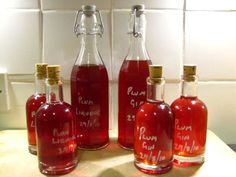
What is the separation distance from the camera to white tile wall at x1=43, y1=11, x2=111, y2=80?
630mm

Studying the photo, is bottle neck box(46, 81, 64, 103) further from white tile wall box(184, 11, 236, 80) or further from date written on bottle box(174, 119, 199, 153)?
white tile wall box(184, 11, 236, 80)

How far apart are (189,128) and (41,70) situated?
285 millimetres

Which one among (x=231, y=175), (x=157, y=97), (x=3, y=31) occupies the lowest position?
(x=231, y=175)

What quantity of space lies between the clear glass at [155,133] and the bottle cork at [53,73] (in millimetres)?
150

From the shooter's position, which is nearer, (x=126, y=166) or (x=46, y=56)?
(x=126, y=166)

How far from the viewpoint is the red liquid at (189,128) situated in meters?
0.50

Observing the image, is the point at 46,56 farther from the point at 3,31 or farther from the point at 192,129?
the point at 192,129

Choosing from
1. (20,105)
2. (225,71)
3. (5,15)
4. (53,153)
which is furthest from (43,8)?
(225,71)

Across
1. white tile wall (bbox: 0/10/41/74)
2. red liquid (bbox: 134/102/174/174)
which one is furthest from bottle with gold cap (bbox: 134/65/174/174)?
white tile wall (bbox: 0/10/41/74)

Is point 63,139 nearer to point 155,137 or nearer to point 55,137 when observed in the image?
point 55,137

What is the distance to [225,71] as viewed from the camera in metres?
0.66

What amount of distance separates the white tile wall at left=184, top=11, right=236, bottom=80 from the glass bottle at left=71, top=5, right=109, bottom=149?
21cm

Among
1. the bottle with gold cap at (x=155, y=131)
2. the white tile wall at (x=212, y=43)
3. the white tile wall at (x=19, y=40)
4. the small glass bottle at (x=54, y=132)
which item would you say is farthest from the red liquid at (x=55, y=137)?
the white tile wall at (x=212, y=43)

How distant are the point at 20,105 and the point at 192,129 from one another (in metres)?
0.41
